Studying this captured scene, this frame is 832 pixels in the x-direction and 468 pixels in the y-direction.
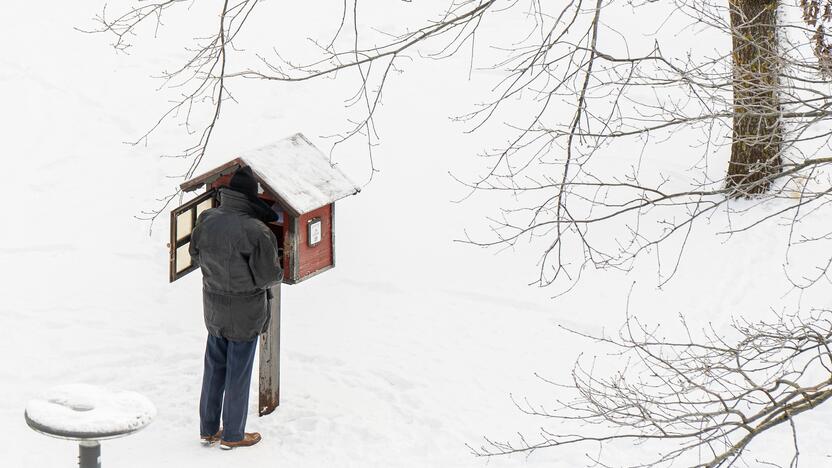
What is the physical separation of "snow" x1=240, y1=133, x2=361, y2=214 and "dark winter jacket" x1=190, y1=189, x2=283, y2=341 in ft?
0.75

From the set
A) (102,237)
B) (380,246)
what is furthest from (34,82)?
(380,246)

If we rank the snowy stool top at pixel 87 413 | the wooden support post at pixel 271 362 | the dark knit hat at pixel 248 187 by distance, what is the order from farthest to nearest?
the wooden support post at pixel 271 362, the dark knit hat at pixel 248 187, the snowy stool top at pixel 87 413

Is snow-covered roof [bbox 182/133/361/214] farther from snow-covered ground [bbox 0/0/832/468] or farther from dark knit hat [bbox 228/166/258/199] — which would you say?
snow-covered ground [bbox 0/0/832/468]

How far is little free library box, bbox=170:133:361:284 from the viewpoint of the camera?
648 cm


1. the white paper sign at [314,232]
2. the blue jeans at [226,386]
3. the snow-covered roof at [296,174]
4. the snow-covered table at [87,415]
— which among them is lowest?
the snow-covered table at [87,415]

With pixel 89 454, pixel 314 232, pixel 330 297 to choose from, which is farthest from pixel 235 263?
pixel 330 297

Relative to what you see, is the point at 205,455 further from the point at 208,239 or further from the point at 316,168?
the point at 316,168

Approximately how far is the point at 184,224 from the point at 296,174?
0.74m

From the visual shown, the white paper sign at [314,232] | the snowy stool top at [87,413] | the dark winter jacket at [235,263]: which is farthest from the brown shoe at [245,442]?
the snowy stool top at [87,413]

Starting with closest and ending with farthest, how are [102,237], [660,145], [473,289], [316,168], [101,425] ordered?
1. [101,425]
2. [316,168]
3. [473,289]
4. [102,237]
5. [660,145]

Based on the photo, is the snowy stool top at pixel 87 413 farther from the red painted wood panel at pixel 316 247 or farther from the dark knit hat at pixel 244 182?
the red painted wood panel at pixel 316 247

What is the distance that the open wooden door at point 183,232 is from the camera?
21.3 feet

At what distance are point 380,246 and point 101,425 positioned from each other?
206 inches

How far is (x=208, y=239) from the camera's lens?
6266mm
